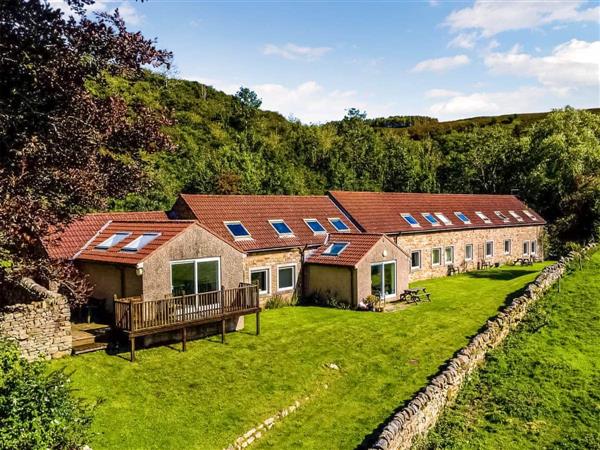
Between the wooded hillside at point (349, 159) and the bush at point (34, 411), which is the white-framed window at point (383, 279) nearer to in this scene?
the wooded hillside at point (349, 159)

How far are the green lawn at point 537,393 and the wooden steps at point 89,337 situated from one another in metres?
10.9

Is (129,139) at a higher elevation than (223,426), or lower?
higher

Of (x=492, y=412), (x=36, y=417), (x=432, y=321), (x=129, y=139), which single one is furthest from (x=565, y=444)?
(x=129, y=139)

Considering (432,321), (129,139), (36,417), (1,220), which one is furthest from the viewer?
(432,321)

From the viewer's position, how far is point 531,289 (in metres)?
23.9

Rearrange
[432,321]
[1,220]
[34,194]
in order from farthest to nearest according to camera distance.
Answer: [432,321] < [34,194] < [1,220]

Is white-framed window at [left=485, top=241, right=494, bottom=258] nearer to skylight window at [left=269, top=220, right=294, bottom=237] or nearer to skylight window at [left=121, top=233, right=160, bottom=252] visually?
skylight window at [left=269, top=220, right=294, bottom=237]

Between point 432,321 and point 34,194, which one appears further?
point 432,321

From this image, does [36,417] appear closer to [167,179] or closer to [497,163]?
[167,179]

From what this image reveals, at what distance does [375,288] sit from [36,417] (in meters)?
19.5

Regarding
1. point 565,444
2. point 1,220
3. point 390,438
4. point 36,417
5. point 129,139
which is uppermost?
point 129,139

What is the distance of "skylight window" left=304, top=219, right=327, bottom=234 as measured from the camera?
28.7 m

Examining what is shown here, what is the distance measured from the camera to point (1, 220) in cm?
891

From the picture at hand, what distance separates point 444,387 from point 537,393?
10.2ft
